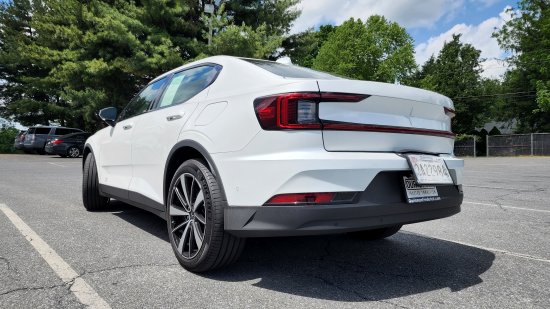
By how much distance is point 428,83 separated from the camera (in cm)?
4128

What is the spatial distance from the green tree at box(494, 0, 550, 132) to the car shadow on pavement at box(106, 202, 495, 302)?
37.0 meters

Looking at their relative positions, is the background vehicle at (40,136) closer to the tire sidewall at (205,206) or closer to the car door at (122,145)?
the car door at (122,145)

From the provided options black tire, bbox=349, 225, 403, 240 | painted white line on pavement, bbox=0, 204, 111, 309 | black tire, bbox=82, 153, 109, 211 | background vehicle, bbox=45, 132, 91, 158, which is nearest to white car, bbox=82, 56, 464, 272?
painted white line on pavement, bbox=0, 204, 111, 309

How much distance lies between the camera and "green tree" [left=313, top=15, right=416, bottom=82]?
144ft

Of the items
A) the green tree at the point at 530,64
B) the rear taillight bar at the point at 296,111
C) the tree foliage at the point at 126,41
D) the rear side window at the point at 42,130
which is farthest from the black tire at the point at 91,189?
the green tree at the point at 530,64

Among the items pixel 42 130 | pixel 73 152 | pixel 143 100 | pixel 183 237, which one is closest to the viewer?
pixel 183 237

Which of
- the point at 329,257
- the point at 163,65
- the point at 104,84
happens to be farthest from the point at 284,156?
the point at 104,84

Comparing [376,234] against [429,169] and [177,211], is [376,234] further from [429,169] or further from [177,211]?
[177,211]

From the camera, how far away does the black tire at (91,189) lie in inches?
204

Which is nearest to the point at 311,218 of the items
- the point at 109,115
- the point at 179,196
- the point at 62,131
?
the point at 179,196

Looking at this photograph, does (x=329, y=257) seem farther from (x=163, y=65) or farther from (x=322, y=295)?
(x=163, y=65)

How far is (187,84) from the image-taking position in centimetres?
358

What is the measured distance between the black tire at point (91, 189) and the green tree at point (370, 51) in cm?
3881

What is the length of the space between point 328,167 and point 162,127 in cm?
172
